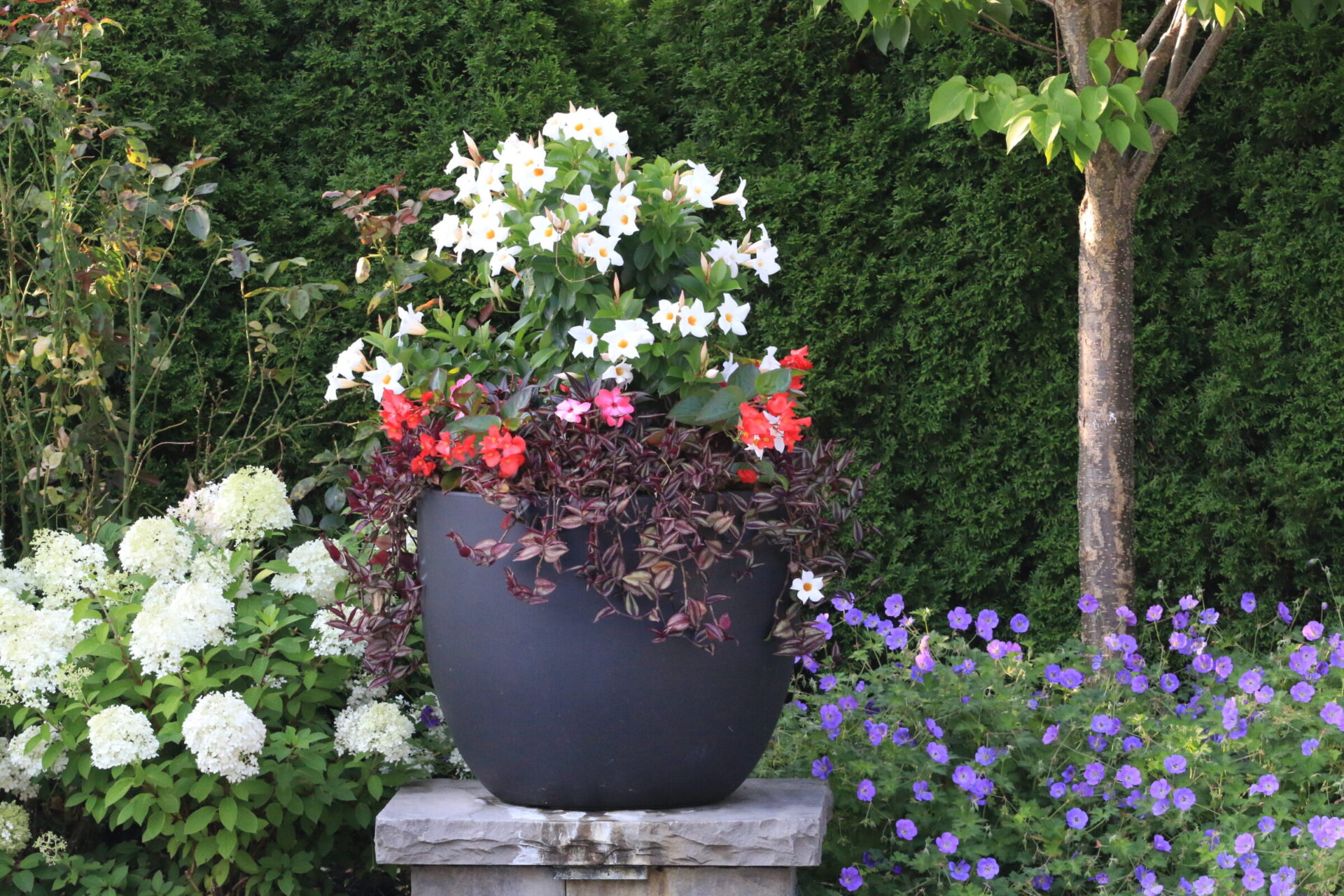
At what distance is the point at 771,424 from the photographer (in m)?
1.77

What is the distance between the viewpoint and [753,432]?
1.74 metres

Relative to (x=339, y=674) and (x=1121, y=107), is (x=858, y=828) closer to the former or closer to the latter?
(x=339, y=674)

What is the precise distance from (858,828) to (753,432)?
0.98 meters

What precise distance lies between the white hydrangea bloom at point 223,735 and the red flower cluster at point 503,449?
62 centimetres

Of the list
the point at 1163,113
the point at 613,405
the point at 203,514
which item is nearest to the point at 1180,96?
the point at 1163,113

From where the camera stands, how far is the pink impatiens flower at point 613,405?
1.76 metres

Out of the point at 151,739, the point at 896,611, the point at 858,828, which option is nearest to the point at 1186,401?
the point at 896,611

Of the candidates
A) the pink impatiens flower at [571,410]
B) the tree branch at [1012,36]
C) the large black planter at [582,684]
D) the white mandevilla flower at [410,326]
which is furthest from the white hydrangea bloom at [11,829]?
the tree branch at [1012,36]

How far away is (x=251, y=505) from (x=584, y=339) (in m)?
0.81

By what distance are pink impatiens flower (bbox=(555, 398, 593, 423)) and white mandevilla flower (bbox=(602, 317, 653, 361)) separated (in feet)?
0.28

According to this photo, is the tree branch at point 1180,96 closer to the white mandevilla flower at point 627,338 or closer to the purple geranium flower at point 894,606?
the purple geranium flower at point 894,606

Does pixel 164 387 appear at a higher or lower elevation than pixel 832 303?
lower

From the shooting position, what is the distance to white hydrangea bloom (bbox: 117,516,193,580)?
86.7 inches

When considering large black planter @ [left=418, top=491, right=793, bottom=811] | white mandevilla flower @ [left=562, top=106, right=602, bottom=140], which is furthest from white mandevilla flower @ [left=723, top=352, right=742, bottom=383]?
white mandevilla flower @ [left=562, top=106, right=602, bottom=140]
